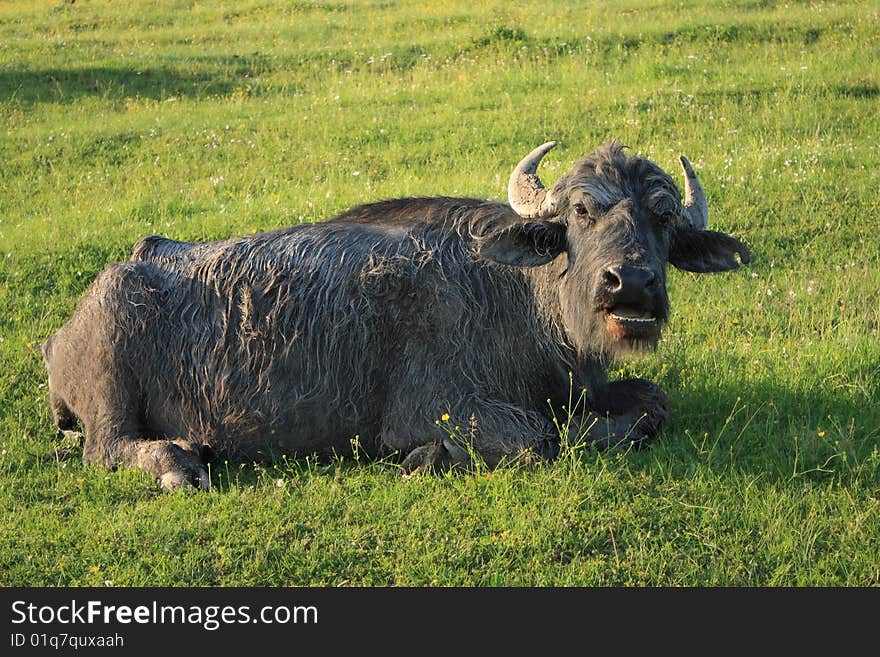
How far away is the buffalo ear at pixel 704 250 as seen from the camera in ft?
24.4

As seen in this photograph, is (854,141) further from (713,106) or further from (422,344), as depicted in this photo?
(422,344)

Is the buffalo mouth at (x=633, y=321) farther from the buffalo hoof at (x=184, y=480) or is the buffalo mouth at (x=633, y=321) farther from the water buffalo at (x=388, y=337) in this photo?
the buffalo hoof at (x=184, y=480)

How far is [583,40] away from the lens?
2092 centimetres

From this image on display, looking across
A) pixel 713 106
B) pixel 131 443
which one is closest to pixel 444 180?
pixel 713 106

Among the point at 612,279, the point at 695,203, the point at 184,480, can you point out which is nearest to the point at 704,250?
the point at 695,203

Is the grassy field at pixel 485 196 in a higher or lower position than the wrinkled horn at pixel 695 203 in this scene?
lower

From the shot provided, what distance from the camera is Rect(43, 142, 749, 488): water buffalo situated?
7.24m

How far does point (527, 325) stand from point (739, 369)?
194cm

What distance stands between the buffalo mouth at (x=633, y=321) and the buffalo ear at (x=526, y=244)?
0.75m

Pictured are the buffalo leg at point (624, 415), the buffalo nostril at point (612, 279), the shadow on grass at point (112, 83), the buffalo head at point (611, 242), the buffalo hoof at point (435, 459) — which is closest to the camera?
the buffalo nostril at point (612, 279)

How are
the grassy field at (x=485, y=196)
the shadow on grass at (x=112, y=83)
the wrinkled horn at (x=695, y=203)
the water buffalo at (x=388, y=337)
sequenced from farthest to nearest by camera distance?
the shadow on grass at (x=112, y=83)
the wrinkled horn at (x=695, y=203)
the water buffalo at (x=388, y=337)
the grassy field at (x=485, y=196)

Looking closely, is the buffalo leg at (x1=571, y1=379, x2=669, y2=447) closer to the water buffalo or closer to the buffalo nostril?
the water buffalo

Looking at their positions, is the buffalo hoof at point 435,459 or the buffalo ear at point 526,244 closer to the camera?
the buffalo hoof at point 435,459

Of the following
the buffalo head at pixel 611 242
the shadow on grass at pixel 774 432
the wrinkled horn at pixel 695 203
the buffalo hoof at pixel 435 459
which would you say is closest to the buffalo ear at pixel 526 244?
the buffalo head at pixel 611 242
